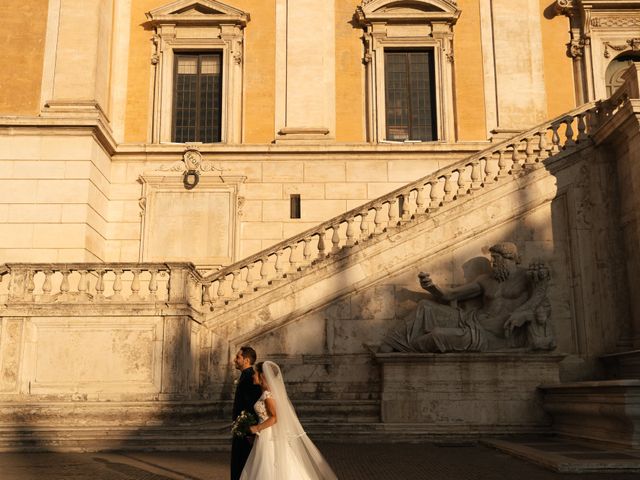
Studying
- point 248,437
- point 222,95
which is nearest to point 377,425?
point 248,437

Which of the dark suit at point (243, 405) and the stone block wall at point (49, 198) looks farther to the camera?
the stone block wall at point (49, 198)

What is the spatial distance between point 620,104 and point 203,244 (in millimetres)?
10535

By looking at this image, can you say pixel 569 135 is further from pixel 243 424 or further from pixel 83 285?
pixel 243 424

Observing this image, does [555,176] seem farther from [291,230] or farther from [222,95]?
[222,95]

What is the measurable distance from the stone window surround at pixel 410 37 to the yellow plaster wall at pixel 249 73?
2.72m

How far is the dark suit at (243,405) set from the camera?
24.1ft

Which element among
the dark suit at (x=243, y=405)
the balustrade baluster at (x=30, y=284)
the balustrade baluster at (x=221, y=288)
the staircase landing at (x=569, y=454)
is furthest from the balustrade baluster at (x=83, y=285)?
the staircase landing at (x=569, y=454)

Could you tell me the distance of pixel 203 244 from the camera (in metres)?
18.7

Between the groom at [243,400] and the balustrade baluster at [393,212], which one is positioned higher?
the balustrade baluster at [393,212]

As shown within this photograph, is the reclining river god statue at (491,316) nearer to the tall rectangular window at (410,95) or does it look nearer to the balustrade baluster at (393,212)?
the balustrade baluster at (393,212)

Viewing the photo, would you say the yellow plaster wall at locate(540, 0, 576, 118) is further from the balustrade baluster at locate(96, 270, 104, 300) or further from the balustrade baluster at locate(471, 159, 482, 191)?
the balustrade baluster at locate(96, 270, 104, 300)

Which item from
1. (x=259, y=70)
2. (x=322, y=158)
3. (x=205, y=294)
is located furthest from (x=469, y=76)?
(x=205, y=294)

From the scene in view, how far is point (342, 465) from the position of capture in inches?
385

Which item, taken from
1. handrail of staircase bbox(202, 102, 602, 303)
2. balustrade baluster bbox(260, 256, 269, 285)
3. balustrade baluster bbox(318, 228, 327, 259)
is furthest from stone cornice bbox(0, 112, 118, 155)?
balustrade baluster bbox(318, 228, 327, 259)
